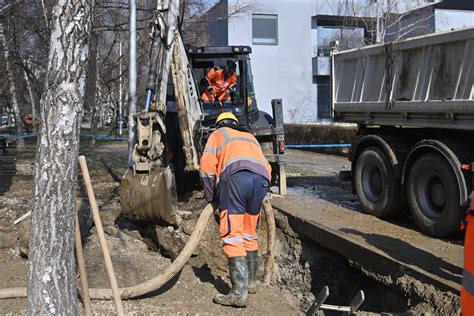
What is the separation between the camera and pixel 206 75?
9.59 metres

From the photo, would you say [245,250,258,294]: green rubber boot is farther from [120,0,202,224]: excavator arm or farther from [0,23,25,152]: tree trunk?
[0,23,25,152]: tree trunk

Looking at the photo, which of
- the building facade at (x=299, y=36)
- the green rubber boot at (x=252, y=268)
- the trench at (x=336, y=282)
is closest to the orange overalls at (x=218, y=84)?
the trench at (x=336, y=282)

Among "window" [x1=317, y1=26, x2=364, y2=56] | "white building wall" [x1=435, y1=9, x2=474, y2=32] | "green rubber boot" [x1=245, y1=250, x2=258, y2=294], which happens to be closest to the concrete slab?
"green rubber boot" [x1=245, y1=250, x2=258, y2=294]

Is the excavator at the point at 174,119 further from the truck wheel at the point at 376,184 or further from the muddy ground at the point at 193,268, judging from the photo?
the truck wheel at the point at 376,184

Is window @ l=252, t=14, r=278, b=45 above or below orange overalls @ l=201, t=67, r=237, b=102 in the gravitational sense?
above

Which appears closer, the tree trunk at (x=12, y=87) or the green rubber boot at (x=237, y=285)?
the green rubber boot at (x=237, y=285)

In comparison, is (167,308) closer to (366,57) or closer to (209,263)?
(209,263)

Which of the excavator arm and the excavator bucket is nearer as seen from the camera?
the excavator bucket

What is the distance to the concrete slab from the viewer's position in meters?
5.22

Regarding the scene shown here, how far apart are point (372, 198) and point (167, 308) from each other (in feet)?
12.5

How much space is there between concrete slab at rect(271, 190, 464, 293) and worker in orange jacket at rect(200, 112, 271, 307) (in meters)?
1.30

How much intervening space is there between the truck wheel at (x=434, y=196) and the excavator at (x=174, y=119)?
3018mm

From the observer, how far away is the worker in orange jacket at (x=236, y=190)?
5.46m

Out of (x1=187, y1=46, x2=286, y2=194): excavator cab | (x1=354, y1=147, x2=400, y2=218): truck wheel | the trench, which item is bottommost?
the trench
